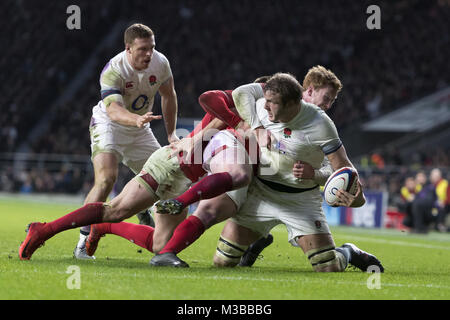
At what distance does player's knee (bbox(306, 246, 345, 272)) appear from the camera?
6.07 m

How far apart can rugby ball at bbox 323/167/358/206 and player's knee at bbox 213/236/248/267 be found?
936 millimetres

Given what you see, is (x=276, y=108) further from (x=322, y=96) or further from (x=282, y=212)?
(x=282, y=212)

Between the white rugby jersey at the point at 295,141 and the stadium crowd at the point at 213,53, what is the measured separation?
1810 centimetres

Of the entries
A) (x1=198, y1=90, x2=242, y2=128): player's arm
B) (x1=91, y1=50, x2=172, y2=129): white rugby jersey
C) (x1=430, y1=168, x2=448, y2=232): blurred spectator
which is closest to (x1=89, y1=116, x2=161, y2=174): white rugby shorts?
(x1=91, y1=50, x2=172, y2=129): white rugby jersey

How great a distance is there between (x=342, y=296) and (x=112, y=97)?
3.31m

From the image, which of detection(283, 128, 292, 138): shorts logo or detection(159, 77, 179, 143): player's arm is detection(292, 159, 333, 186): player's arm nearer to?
detection(283, 128, 292, 138): shorts logo

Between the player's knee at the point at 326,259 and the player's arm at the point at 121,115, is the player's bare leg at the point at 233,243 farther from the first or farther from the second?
the player's arm at the point at 121,115

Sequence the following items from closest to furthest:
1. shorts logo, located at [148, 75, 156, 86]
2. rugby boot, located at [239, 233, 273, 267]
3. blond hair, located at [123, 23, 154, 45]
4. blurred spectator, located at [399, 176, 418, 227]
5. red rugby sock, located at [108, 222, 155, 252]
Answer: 1. red rugby sock, located at [108, 222, 155, 252]
2. rugby boot, located at [239, 233, 273, 267]
3. blond hair, located at [123, 23, 154, 45]
4. shorts logo, located at [148, 75, 156, 86]
5. blurred spectator, located at [399, 176, 418, 227]

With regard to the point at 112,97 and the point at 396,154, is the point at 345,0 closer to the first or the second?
the point at 396,154

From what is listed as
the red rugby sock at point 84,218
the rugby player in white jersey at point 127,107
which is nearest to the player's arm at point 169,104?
the rugby player in white jersey at point 127,107

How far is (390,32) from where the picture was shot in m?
29.7

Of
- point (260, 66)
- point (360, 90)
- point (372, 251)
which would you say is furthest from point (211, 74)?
point (372, 251)

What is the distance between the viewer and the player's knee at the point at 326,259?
6.07 m

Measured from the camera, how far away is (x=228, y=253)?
6293mm
